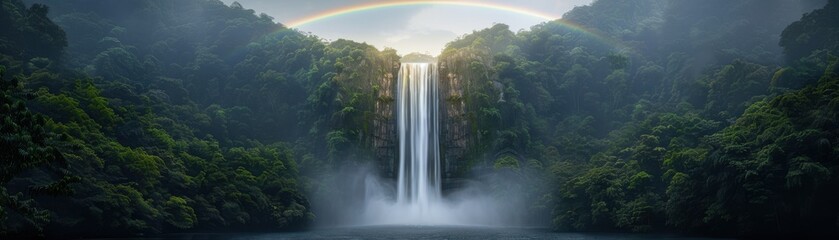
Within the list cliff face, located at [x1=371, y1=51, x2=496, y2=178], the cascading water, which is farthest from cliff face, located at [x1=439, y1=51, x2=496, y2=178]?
the cascading water

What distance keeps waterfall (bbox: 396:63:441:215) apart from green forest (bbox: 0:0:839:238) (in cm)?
352

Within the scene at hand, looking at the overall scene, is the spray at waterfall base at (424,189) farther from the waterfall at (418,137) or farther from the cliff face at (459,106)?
the cliff face at (459,106)

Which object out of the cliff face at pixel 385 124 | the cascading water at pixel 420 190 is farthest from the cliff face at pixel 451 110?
the cascading water at pixel 420 190

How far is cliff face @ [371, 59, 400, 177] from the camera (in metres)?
80.2

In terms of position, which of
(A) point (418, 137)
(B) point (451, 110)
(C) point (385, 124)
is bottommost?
(A) point (418, 137)

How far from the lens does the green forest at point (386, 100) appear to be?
40750mm

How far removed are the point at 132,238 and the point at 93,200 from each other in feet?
12.3

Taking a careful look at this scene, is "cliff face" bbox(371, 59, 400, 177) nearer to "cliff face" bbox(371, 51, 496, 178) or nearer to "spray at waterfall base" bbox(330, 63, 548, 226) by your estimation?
"cliff face" bbox(371, 51, 496, 178)

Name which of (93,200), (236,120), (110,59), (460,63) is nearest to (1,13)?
(110,59)

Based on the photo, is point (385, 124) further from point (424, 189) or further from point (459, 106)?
point (424, 189)

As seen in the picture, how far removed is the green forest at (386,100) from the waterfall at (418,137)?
3521 millimetres

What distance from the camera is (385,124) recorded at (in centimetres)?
8225

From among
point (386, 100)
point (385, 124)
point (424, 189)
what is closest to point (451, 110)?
point (386, 100)

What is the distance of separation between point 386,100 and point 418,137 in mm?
5862
